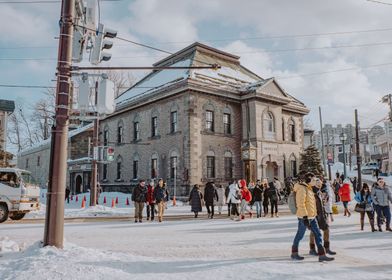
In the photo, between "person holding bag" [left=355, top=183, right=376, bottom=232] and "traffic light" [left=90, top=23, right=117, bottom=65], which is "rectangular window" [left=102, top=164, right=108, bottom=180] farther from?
"traffic light" [left=90, top=23, right=117, bottom=65]

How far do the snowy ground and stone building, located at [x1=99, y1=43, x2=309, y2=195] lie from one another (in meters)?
14.8

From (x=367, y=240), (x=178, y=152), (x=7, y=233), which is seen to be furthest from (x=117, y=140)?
(x=367, y=240)

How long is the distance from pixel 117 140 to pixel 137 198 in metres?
20.0

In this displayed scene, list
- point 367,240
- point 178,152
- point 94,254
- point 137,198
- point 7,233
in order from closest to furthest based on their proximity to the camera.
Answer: point 94,254 < point 367,240 < point 7,233 < point 137,198 < point 178,152

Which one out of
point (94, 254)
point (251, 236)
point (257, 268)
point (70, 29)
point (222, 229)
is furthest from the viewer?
point (222, 229)

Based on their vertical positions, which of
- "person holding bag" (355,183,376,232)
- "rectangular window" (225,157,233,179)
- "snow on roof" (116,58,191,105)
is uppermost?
"snow on roof" (116,58,191,105)

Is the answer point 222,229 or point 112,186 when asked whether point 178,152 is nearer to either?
point 112,186

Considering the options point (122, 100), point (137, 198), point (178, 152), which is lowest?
point (137, 198)

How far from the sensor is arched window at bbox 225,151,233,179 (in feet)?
93.3

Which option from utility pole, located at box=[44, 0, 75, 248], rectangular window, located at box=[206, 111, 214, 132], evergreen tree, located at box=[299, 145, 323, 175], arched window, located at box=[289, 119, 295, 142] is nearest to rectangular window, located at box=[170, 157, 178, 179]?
rectangular window, located at box=[206, 111, 214, 132]

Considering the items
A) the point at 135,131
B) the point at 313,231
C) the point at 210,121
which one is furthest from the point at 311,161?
the point at 313,231

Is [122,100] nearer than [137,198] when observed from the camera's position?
No

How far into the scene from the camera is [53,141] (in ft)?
25.2

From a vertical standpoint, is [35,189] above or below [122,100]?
below
